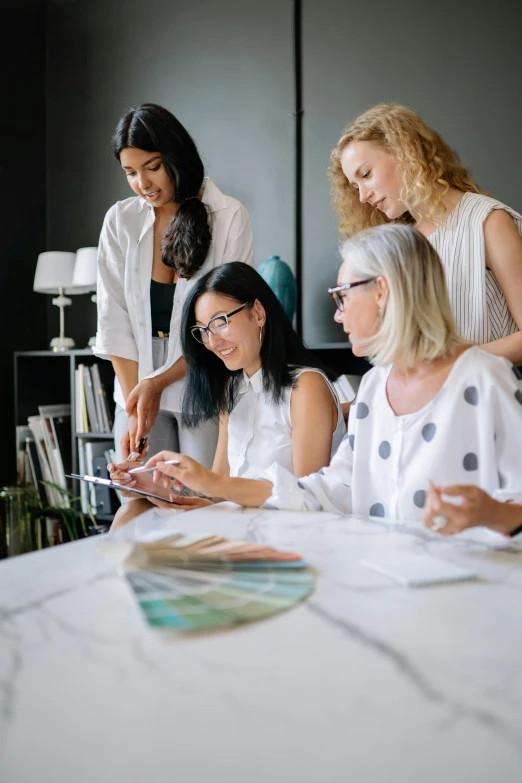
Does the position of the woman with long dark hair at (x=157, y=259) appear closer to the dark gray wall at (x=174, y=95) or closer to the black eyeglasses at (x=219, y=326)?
the black eyeglasses at (x=219, y=326)

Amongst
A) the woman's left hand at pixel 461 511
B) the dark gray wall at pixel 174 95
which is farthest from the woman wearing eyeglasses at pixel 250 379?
the dark gray wall at pixel 174 95

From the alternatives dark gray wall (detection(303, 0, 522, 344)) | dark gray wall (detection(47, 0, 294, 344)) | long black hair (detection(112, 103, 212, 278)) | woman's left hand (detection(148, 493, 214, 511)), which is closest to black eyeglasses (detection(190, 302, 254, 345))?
long black hair (detection(112, 103, 212, 278))

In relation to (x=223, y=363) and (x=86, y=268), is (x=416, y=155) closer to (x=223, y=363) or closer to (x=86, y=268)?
(x=223, y=363)

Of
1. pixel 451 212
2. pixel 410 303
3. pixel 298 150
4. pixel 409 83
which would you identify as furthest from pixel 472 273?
pixel 298 150

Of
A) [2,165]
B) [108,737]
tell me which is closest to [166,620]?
[108,737]

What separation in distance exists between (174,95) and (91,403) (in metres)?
1.53

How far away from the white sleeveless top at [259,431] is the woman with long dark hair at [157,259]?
232mm

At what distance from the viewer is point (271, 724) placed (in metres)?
0.53

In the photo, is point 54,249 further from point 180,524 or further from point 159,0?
point 180,524

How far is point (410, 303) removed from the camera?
1.35 metres

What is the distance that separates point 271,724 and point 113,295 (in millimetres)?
1980

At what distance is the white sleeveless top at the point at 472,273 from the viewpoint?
172cm

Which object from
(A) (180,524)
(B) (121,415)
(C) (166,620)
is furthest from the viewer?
(B) (121,415)

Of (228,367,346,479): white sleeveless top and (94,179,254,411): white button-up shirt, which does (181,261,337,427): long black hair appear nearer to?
(228,367,346,479): white sleeveless top
